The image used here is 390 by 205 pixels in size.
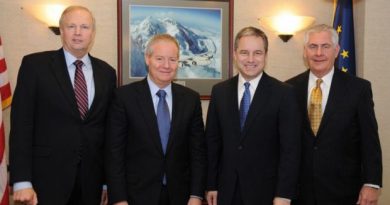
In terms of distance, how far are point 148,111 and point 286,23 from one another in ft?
6.28

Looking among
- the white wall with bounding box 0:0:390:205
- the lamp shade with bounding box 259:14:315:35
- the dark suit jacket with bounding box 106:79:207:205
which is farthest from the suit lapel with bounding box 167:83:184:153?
the lamp shade with bounding box 259:14:315:35

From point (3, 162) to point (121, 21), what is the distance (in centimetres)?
146

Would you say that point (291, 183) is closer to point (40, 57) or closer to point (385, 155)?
point (40, 57)

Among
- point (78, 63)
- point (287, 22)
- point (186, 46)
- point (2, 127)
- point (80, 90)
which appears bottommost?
point (2, 127)

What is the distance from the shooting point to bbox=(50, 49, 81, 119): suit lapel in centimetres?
218

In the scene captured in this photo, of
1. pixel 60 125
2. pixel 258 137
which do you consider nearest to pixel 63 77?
pixel 60 125

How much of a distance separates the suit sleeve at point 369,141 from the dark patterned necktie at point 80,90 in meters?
1.57

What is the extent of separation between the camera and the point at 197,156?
2318mm

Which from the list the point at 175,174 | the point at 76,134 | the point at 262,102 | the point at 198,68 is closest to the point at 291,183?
the point at 262,102

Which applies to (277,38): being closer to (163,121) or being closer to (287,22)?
(287,22)

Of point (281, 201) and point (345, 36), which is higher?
point (345, 36)

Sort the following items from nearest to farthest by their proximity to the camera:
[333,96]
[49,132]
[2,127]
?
[49,132]
[333,96]
[2,127]

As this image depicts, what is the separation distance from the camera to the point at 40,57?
223cm

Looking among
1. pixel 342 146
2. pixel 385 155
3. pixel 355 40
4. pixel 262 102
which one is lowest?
pixel 385 155
